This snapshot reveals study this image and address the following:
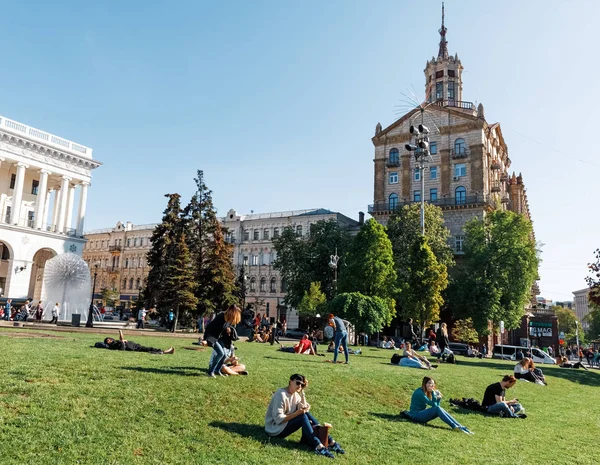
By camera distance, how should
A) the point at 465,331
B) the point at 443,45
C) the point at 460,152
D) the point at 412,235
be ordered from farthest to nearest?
1. the point at 443,45
2. the point at 460,152
3. the point at 412,235
4. the point at 465,331

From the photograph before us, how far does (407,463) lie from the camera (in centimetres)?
801

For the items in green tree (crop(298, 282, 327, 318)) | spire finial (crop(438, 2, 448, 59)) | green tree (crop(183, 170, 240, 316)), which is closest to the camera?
green tree (crop(183, 170, 240, 316))

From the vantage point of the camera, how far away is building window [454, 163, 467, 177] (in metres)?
57.0

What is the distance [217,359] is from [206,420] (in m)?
2.94

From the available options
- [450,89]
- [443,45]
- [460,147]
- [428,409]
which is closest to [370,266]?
[460,147]

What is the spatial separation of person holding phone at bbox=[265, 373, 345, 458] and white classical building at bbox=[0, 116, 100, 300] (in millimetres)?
44071

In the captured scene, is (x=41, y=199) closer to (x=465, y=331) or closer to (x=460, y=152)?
(x=465, y=331)

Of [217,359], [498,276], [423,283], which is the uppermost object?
[498,276]

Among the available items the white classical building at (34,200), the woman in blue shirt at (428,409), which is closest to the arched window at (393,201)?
the white classical building at (34,200)

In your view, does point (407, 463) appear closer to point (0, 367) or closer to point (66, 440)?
point (66, 440)

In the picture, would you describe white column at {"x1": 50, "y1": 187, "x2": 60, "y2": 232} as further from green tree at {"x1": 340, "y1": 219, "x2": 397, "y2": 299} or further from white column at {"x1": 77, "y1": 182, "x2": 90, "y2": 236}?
green tree at {"x1": 340, "y1": 219, "x2": 397, "y2": 299}

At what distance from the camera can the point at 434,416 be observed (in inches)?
415

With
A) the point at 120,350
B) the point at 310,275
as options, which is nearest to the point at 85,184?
the point at 310,275

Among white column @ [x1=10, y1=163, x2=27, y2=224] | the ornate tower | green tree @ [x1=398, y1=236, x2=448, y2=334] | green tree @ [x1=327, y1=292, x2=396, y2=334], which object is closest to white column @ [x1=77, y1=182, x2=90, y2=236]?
white column @ [x1=10, y1=163, x2=27, y2=224]
